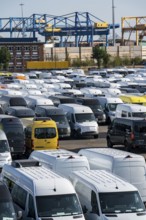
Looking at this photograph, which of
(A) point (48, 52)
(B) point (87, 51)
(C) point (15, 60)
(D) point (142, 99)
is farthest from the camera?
(B) point (87, 51)

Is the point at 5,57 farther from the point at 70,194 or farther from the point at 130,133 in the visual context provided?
the point at 70,194

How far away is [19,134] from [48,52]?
306ft

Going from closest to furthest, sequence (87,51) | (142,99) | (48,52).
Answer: (142,99) < (48,52) < (87,51)

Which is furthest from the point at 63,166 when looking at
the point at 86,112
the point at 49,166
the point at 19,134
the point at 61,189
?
the point at 86,112

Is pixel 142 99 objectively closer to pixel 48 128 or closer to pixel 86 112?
pixel 86 112

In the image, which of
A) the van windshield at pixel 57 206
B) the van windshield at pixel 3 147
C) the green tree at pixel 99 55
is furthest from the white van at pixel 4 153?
the green tree at pixel 99 55

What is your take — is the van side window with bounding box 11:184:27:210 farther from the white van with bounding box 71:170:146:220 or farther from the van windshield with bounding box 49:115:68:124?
the van windshield with bounding box 49:115:68:124

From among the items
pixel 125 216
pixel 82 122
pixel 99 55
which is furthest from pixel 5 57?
pixel 125 216

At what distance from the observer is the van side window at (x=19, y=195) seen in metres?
16.2

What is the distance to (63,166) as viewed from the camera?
19.4 m

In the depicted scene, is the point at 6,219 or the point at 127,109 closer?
the point at 6,219

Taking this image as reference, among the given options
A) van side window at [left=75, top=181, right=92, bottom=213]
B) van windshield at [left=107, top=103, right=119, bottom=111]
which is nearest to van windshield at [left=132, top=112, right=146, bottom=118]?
van windshield at [left=107, top=103, right=119, bottom=111]

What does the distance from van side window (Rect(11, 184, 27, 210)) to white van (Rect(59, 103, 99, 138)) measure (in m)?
17.1

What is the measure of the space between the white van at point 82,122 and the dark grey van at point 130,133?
11.8 ft
